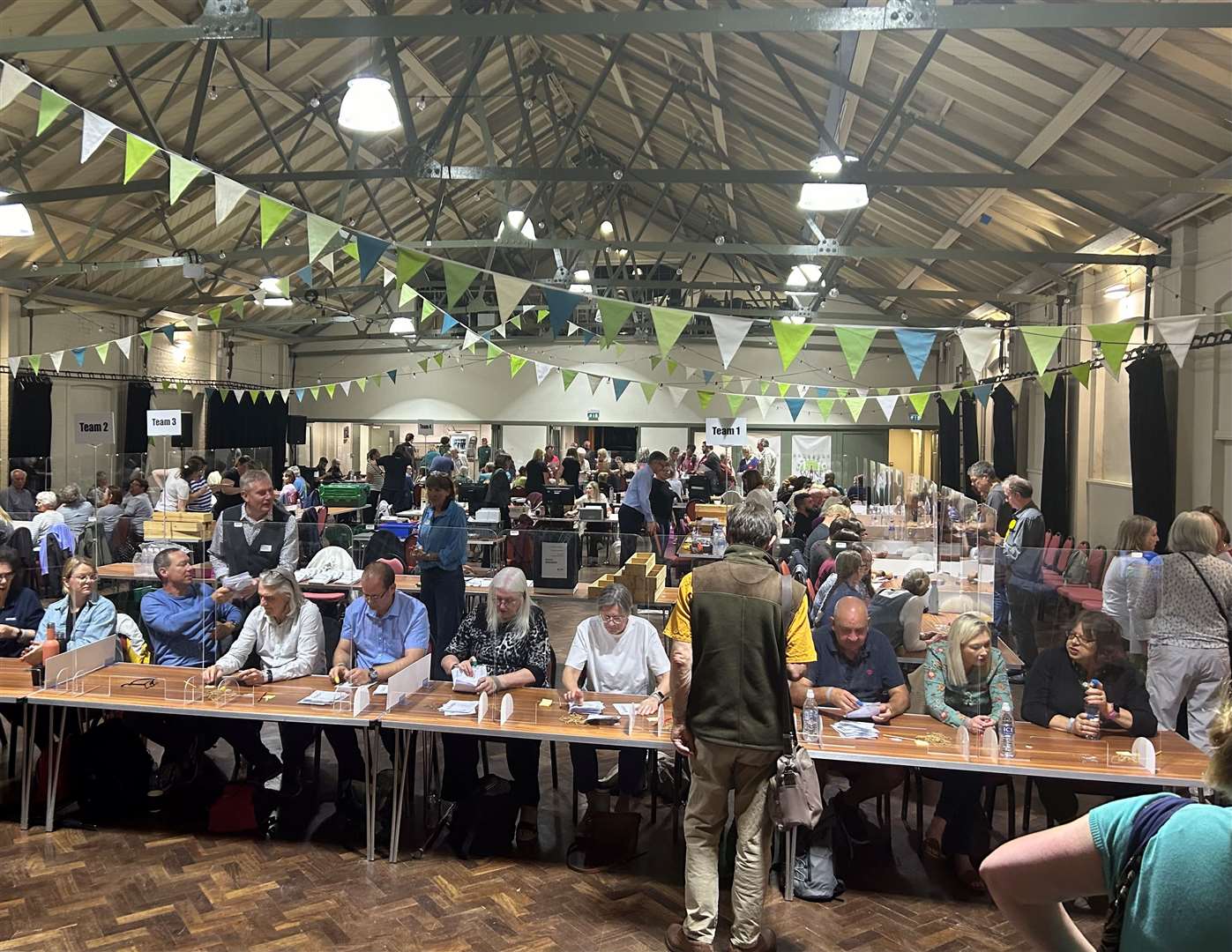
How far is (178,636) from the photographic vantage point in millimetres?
4652

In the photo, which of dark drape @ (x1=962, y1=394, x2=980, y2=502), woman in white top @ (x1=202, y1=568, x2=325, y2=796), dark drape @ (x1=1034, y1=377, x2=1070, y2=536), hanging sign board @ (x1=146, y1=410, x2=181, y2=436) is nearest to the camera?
woman in white top @ (x1=202, y1=568, x2=325, y2=796)

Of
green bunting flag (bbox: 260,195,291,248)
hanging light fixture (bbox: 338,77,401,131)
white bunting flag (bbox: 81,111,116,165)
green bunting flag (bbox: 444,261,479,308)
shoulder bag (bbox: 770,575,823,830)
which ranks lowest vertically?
shoulder bag (bbox: 770,575,823,830)

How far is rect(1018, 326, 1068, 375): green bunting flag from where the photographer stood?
5.15 metres

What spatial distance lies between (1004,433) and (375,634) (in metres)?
10.9

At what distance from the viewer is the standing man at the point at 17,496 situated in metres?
9.45

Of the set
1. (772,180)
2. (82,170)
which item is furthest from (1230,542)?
(82,170)

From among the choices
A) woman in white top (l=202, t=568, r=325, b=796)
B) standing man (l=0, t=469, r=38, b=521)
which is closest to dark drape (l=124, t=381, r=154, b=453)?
A: standing man (l=0, t=469, r=38, b=521)

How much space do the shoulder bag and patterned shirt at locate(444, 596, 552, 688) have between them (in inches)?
56.4

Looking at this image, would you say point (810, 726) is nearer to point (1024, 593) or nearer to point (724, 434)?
point (1024, 593)

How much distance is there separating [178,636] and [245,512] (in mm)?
1099

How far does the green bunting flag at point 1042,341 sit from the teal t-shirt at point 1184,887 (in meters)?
4.59

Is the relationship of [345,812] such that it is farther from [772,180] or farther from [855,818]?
[772,180]

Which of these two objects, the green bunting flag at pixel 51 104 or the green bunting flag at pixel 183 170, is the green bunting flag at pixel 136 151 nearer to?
the green bunting flag at pixel 183 170

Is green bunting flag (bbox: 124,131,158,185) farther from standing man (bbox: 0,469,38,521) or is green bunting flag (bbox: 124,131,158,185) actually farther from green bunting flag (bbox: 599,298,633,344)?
standing man (bbox: 0,469,38,521)
